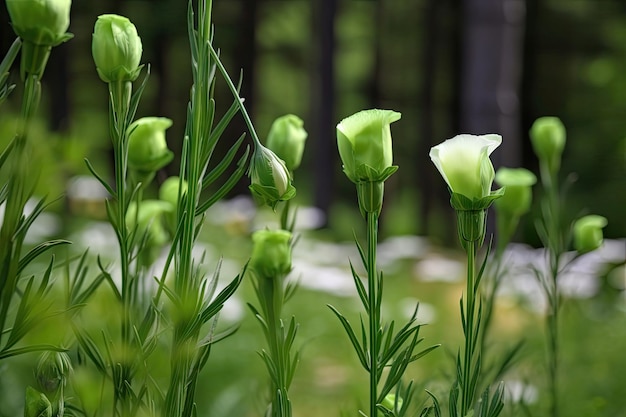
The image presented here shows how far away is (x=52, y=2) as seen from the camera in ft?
1.44

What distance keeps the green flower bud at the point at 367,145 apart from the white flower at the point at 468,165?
0.09 ft

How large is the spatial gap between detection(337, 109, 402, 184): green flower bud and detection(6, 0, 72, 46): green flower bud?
0.52 ft

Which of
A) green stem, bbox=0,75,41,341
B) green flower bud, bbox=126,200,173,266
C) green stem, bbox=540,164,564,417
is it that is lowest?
green stem, bbox=540,164,564,417

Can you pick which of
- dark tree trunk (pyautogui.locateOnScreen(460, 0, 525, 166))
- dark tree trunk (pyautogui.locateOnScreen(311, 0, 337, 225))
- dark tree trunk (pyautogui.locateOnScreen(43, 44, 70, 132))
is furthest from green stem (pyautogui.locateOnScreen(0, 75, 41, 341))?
dark tree trunk (pyautogui.locateOnScreen(311, 0, 337, 225))

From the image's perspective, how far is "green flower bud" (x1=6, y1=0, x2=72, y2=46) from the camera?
435 mm

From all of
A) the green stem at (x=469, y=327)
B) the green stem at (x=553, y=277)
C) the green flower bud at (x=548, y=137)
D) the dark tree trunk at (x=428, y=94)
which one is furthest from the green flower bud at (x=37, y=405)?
the dark tree trunk at (x=428, y=94)

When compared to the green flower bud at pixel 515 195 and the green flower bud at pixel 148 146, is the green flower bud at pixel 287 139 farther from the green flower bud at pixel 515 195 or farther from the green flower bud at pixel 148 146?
the green flower bud at pixel 515 195

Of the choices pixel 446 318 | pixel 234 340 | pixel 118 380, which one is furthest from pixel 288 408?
pixel 446 318

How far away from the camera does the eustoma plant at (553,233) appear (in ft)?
2.74

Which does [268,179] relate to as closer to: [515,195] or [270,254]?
[270,254]

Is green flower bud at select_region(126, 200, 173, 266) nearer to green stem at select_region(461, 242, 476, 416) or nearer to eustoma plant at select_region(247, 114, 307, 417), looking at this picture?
eustoma plant at select_region(247, 114, 307, 417)

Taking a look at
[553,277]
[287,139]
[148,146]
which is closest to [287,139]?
[287,139]

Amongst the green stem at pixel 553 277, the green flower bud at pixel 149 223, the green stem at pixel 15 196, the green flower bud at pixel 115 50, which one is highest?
the green flower bud at pixel 115 50

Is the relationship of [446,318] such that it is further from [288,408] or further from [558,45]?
[558,45]
